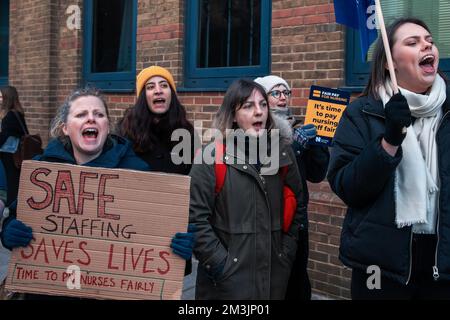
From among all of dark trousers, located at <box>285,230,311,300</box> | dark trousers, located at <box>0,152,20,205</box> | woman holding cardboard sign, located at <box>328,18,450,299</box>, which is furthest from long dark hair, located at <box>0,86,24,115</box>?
woman holding cardboard sign, located at <box>328,18,450,299</box>

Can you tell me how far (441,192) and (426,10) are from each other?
262cm

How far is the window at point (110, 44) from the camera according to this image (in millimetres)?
6773

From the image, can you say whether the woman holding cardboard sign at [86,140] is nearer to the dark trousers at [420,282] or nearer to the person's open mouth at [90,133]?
the person's open mouth at [90,133]

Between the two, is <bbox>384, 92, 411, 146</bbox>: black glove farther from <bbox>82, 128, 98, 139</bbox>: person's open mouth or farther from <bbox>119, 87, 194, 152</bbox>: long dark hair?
<bbox>119, 87, 194, 152</bbox>: long dark hair

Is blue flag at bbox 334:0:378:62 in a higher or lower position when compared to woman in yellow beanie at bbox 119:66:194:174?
higher

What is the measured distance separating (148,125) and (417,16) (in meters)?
2.44

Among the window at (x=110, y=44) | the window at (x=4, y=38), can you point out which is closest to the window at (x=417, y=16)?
the window at (x=110, y=44)

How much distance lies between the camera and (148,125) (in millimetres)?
3557

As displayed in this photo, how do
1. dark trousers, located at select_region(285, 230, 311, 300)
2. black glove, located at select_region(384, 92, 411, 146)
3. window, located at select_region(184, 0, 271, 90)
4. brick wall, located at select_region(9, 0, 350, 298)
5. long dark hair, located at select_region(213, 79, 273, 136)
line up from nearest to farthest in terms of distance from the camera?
black glove, located at select_region(384, 92, 411, 146) → long dark hair, located at select_region(213, 79, 273, 136) → dark trousers, located at select_region(285, 230, 311, 300) → brick wall, located at select_region(9, 0, 350, 298) → window, located at select_region(184, 0, 271, 90)

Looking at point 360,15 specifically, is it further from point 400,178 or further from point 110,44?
point 110,44

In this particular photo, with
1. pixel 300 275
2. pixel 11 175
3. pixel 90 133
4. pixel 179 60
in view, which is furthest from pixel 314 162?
pixel 11 175

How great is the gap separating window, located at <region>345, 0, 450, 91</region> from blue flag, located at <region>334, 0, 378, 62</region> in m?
1.54

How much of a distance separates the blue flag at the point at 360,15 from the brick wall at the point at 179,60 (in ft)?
6.03

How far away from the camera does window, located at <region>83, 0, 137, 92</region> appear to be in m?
6.77
